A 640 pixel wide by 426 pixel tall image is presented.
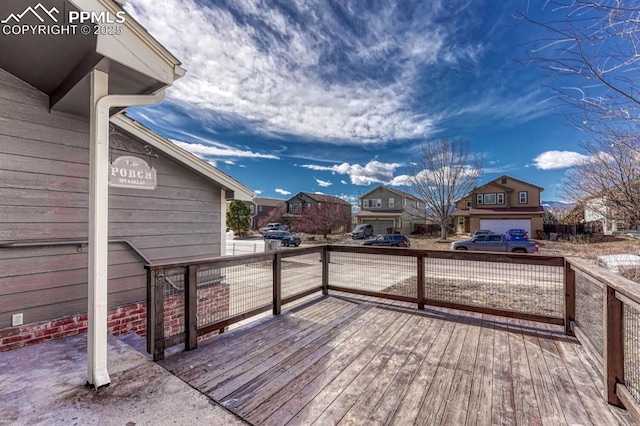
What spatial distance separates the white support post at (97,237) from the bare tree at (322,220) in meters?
21.3

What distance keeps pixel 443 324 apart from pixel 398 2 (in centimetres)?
659

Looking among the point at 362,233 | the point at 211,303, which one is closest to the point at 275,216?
the point at 362,233

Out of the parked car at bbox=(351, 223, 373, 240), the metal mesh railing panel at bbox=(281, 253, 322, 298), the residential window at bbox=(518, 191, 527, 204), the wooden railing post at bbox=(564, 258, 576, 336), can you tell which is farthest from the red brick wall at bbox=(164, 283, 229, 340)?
the residential window at bbox=(518, 191, 527, 204)

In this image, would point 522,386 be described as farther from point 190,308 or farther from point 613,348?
point 190,308

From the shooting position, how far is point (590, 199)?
5.61 meters

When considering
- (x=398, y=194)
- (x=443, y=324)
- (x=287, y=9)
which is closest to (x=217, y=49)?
(x=287, y=9)

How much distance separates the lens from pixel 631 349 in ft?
6.48

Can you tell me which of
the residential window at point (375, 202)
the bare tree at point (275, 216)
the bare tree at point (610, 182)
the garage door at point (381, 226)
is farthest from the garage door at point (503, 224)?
the bare tree at point (275, 216)

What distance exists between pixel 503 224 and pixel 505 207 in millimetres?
1788

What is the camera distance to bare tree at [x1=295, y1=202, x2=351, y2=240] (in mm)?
23672

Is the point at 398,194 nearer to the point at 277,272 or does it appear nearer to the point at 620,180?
the point at 620,180

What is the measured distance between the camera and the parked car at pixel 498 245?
12.6 meters

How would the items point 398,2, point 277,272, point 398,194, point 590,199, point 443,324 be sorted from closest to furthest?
point 443,324 < point 277,272 < point 590,199 < point 398,2 < point 398,194

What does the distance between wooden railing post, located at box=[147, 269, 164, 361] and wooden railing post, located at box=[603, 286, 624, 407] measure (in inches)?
137
